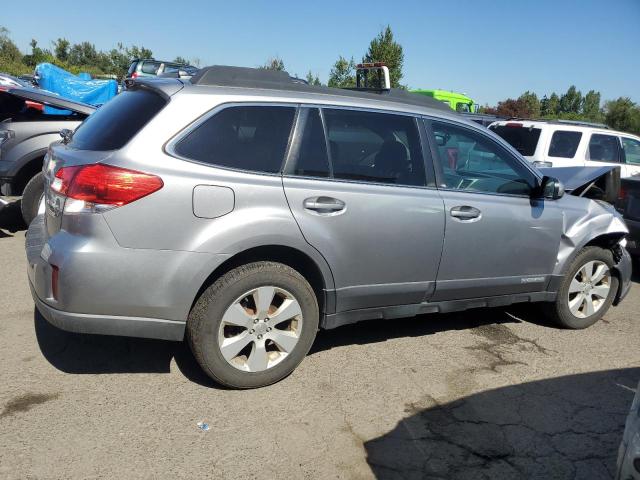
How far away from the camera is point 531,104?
42.4m

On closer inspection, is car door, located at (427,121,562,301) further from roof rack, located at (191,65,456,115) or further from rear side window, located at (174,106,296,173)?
rear side window, located at (174,106,296,173)

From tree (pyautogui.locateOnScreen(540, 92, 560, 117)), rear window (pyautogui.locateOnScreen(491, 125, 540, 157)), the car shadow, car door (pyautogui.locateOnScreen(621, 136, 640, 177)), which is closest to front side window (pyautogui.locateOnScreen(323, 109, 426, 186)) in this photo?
the car shadow

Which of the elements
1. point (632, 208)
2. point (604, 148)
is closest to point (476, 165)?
point (632, 208)

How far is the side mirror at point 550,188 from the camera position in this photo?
442 cm

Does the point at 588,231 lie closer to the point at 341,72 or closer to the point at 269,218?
the point at 269,218

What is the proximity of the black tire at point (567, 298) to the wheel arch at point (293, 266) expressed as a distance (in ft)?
7.40

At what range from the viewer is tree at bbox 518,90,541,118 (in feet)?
130

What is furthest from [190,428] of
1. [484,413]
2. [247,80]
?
[247,80]

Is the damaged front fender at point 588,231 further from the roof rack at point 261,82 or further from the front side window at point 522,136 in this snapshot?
the front side window at point 522,136

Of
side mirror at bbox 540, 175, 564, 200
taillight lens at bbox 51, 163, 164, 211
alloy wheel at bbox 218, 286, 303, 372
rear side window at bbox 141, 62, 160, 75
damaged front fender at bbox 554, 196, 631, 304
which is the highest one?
rear side window at bbox 141, 62, 160, 75

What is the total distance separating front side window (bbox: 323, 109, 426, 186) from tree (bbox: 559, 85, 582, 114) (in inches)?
1841

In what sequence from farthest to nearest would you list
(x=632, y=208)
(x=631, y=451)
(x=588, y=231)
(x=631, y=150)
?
(x=631, y=150) → (x=632, y=208) → (x=588, y=231) → (x=631, y=451)

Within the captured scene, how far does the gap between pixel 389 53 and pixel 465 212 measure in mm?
26563

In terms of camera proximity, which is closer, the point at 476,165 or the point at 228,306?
the point at 228,306
